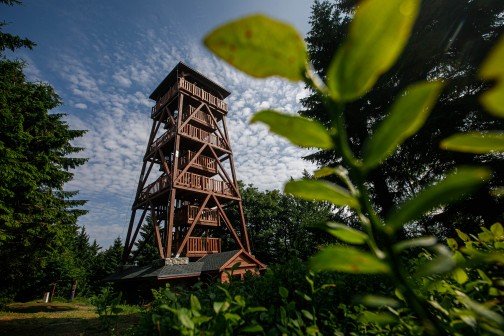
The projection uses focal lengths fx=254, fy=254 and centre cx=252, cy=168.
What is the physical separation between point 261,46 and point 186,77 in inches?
627

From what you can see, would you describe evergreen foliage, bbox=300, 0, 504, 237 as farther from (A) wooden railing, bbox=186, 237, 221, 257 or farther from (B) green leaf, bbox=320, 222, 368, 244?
(A) wooden railing, bbox=186, 237, 221, 257

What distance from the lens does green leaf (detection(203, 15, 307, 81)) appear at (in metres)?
0.24

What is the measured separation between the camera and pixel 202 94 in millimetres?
14148

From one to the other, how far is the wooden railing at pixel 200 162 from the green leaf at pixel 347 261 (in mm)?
12443

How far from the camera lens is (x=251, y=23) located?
24 centimetres

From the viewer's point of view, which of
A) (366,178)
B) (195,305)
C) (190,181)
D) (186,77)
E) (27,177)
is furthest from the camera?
(186,77)

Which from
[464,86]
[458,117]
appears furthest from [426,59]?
[458,117]

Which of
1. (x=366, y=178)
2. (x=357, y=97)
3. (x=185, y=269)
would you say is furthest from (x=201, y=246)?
(x=357, y=97)

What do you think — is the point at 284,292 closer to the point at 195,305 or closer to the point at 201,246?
the point at 195,305

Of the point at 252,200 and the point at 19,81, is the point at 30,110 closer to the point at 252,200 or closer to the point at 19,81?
the point at 19,81

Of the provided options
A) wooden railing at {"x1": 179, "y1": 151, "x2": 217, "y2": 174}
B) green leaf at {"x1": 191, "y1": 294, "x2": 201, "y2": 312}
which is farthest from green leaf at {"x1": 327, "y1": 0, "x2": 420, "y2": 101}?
wooden railing at {"x1": 179, "y1": 151, "x2": 217, "y2": 174}

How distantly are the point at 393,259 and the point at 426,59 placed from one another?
8556 mm

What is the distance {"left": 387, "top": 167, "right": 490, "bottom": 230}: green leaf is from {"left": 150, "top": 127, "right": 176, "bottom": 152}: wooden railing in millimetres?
12509

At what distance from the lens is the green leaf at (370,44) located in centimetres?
21
